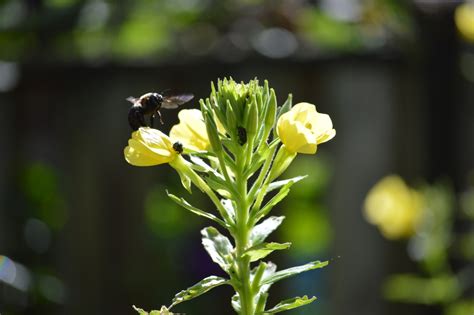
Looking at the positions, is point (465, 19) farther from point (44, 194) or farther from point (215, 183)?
point (215, 183)

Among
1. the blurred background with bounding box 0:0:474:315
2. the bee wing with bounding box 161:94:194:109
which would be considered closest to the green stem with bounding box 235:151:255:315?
the bee wing with bounding box 161:94:194:109

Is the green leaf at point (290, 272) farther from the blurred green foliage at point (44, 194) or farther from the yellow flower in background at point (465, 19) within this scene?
the blurred green foliage at point (44, 194)

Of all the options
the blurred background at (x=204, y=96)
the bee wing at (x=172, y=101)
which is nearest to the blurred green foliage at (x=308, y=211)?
the blurred background at (x=204, y=96)

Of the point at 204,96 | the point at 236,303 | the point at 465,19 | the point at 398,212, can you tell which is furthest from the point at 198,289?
the point at 204,96

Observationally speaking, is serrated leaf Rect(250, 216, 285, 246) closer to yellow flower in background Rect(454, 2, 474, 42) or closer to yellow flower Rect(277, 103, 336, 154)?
yellow flower Rect(277, 103, 336, 154)

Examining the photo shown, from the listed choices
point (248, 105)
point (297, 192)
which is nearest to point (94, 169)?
point (297, 192)

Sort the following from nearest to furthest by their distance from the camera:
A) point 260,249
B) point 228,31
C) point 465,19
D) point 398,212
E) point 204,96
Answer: point 260,249
point 398,212
point 465,19
point 204,96
point 228,31
